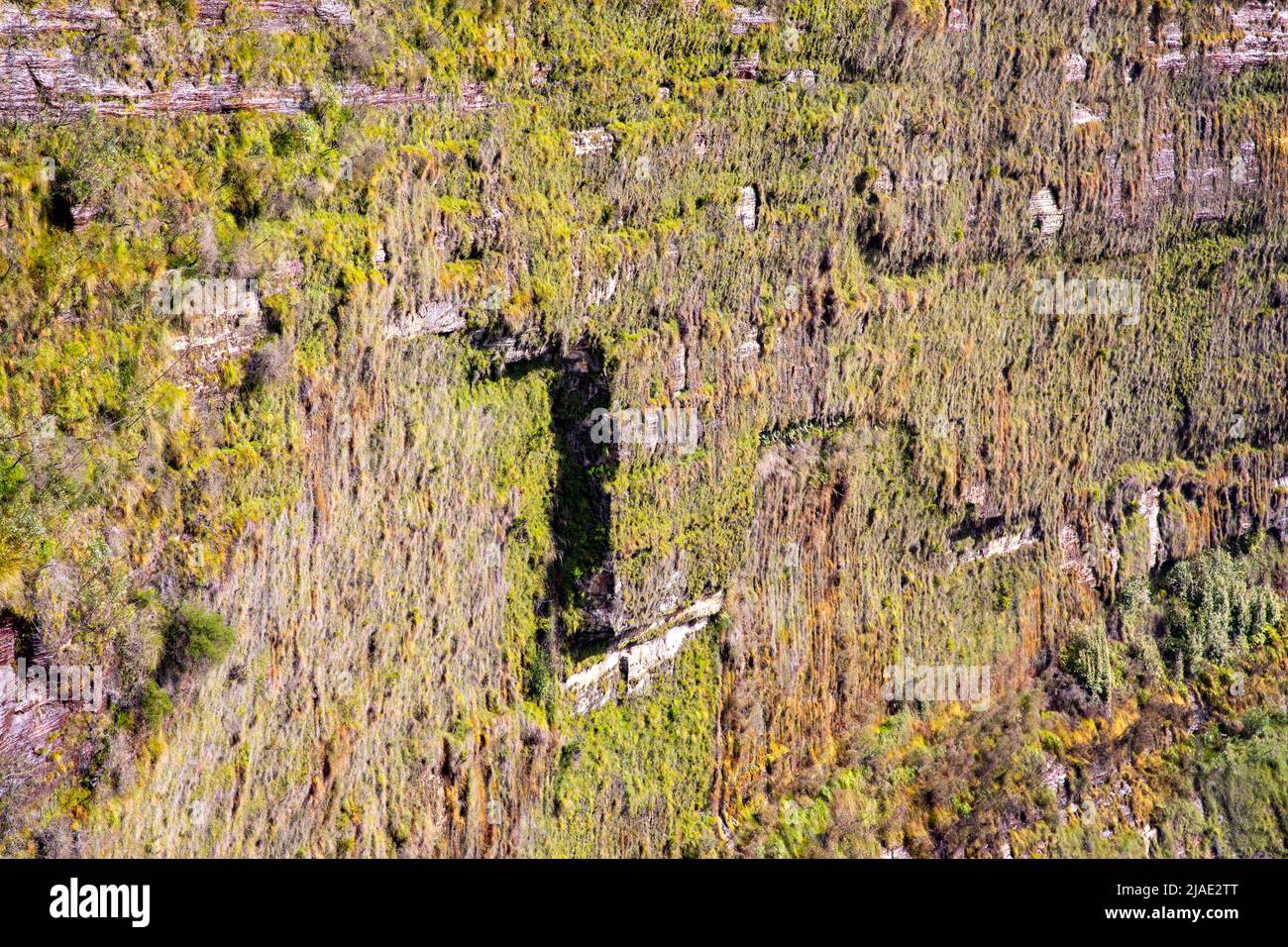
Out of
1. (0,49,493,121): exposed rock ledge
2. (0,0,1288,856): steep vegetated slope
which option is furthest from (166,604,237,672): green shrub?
(0,49,493,121): exposed rock ledge

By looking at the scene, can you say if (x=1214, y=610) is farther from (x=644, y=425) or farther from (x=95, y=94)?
(x=95, y=94)

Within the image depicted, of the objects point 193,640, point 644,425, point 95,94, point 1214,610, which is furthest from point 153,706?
point 1214,610

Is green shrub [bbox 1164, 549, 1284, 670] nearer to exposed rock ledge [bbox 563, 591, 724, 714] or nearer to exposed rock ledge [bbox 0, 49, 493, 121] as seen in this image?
exposed rock ledge [bbox 563, 591, 724, 714]

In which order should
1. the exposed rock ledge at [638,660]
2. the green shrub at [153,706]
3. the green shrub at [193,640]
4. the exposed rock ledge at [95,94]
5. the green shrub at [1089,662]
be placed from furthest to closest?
the green shrub at [1089,662] < the exposed rock ledge at [638,660] < the exposed rock ledge at [95,94] < the green shrub at [193,640] < the green shrub at [153,706]

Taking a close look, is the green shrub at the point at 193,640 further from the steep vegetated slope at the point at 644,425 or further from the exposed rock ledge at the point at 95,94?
the exposed rock ledge at the point at 95,94

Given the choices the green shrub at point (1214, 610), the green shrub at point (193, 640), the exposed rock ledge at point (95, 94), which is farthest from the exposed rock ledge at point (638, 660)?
the green shrub at point (1214, 610)
